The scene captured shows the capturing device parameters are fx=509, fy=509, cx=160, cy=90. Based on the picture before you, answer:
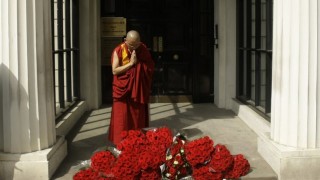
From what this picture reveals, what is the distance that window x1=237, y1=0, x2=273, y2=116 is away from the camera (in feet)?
25.8

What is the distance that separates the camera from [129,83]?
23.7ft

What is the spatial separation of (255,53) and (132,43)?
2.66 meters

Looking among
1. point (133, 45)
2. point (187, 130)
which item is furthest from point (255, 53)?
point (133, 45)

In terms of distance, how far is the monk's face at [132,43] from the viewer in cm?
704

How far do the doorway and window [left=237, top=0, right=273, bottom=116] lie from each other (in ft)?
3.74

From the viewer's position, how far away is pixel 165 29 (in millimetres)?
11359

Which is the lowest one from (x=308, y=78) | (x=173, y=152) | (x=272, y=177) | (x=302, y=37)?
(x=272, y=177)

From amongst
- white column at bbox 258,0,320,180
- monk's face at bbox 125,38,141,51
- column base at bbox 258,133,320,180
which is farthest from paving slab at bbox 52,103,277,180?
monk's face at bbox 125,38,141,51

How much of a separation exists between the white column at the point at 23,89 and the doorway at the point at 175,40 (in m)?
5.20

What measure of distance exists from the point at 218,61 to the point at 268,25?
310 centimetres

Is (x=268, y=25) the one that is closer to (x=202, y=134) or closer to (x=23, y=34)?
(x=202, y=134)

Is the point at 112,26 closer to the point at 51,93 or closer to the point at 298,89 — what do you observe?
the point at 51,93

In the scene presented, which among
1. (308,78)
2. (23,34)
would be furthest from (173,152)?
(23,34)

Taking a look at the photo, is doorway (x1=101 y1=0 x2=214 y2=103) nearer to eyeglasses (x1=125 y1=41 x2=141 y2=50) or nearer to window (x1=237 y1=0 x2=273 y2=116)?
window (x1=237 y1=0 x2=273 y2=116)
